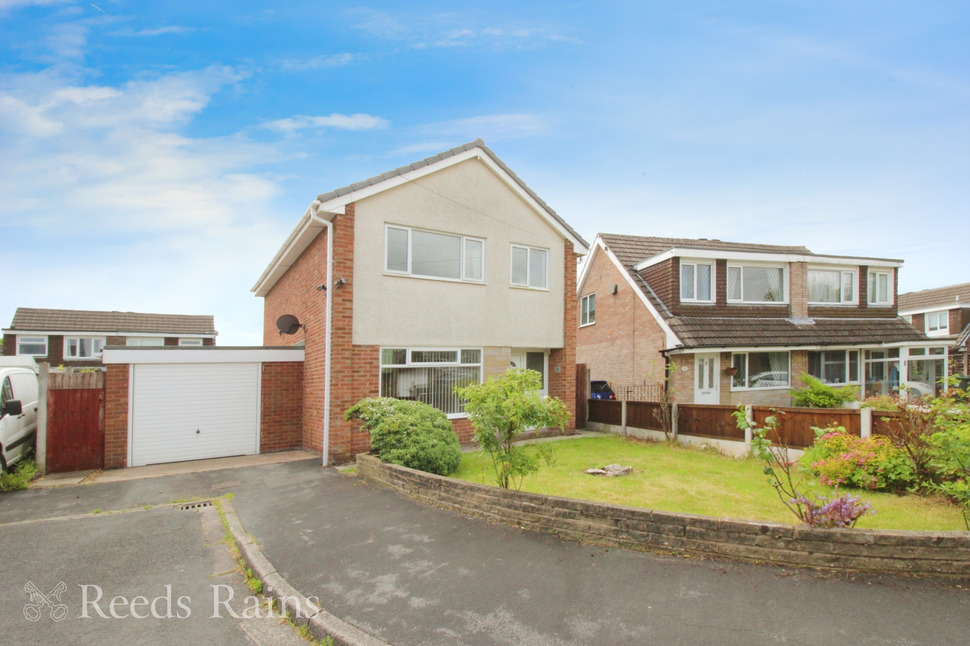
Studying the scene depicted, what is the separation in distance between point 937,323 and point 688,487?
36.5 metres

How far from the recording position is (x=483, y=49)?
985 cm

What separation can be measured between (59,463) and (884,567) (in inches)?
501

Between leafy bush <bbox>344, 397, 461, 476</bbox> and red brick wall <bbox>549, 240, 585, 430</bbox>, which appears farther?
red brick wall <bbox>549, 240, 585, 430</bbox>

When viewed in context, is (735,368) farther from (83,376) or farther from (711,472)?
(83,376)

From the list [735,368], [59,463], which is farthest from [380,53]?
[735,368]

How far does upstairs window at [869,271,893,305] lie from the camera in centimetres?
2008

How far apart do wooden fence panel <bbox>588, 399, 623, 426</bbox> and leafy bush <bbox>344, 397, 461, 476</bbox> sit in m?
7.04

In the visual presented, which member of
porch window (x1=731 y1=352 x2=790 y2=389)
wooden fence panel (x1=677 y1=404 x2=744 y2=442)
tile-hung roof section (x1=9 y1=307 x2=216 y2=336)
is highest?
tile-hung roof section (x1=9 y1=307 x2=216 y2=336)

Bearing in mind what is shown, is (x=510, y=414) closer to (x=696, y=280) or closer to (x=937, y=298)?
(x=696, y=280)

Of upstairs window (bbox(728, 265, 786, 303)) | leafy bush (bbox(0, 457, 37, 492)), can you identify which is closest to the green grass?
leafy bush (bbox(0, 457, 37, 492))

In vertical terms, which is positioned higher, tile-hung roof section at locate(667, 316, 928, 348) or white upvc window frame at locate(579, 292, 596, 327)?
white upvc window frame at locate(579, 292, 596, 327)

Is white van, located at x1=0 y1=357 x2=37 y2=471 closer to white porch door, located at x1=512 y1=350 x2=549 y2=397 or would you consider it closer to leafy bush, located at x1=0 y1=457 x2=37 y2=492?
leafy bush, located at x1=0 y1=457 x2=37 y2=492

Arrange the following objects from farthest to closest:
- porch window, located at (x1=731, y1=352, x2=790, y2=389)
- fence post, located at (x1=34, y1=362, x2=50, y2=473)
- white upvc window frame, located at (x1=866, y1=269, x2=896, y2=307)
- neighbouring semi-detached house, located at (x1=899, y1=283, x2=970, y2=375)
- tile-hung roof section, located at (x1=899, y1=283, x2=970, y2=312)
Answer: tile-hung roof section, located at (x1=899, y1=283, x2=970, y2=312), neighbouring semi-detached house, located at (x1=899, y1=283, x2=970, y2=375), white upvc window frame, located at (x1=866, y1=269, x2=896, y2=307), porch window, located at (x1=731, y1=352, x2=790, y2=389), fence post, located at (x1=34, y1=362, x2=50, y2=473)

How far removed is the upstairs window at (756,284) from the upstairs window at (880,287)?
4.85 metres
